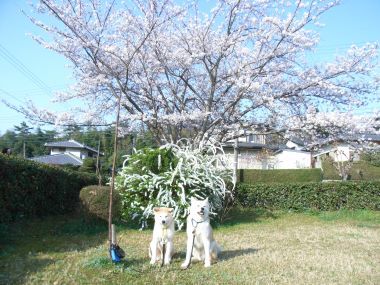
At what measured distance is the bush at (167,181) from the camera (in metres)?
8.54

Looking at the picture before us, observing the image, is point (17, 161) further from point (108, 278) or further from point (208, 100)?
point (208, 100)

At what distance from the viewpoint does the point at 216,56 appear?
36.2 ft

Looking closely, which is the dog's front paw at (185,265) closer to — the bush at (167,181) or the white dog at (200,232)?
the white dog at (200,232)

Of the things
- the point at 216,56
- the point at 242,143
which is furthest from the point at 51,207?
the point at 242,143

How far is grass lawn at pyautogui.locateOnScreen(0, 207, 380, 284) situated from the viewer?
4582 millimetres

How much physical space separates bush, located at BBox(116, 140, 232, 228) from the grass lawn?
57 cm

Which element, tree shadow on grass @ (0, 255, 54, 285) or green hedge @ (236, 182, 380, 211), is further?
green hedge @ (236, 182, 380, 211)

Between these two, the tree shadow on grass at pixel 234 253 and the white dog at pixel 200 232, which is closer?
the white dog at pixel 200 232

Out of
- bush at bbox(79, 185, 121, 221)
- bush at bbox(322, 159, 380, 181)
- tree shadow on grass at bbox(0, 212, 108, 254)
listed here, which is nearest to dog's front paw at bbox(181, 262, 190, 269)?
tree shadow on grass at bbox(0, 212, 108, 254)

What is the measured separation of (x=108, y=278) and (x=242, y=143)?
3182 cm

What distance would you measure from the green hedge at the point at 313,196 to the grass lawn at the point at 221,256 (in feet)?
8.08

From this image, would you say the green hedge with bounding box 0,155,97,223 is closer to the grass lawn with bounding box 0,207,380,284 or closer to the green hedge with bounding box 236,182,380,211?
the grass lawn with bounding box 0,207,380,284

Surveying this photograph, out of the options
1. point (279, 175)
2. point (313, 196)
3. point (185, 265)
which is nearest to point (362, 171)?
point (279, 175)

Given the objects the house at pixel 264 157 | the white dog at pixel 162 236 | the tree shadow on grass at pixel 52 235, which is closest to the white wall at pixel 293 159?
the house at pixel 264 157
